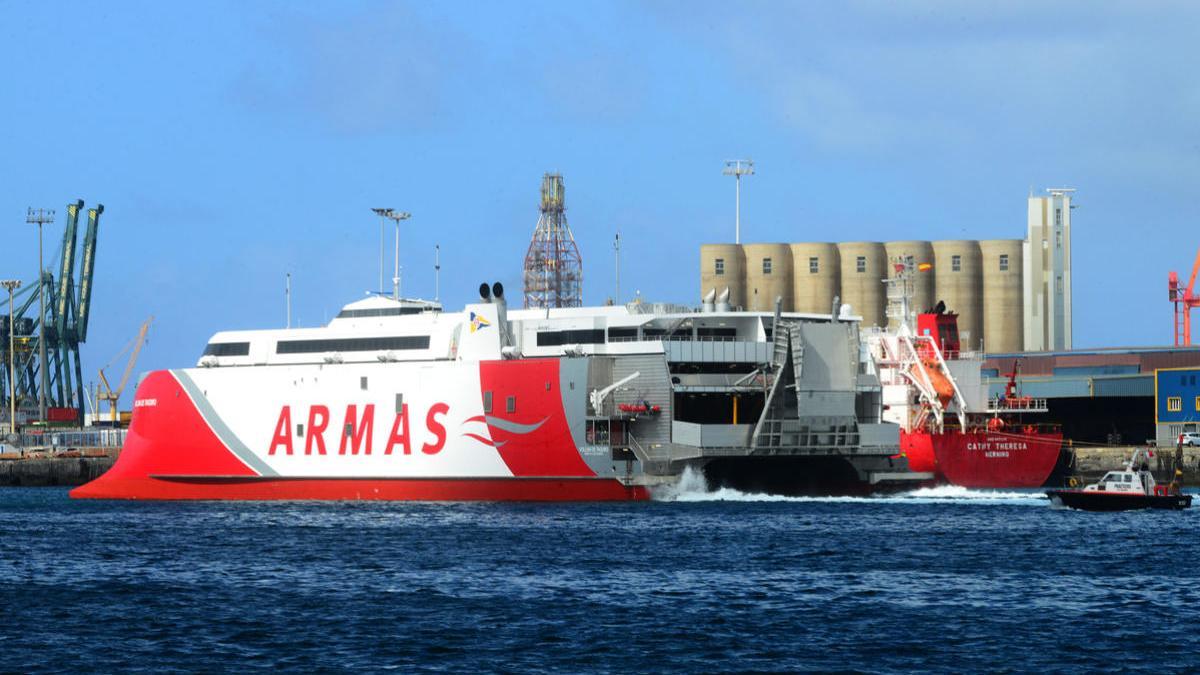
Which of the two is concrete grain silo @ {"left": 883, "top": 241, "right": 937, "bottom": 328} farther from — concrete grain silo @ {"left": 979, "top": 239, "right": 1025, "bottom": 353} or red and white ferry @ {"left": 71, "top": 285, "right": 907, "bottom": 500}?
red and white ferry @ {"left": 71, "top": 285, "right": 907, "bottom": 500}

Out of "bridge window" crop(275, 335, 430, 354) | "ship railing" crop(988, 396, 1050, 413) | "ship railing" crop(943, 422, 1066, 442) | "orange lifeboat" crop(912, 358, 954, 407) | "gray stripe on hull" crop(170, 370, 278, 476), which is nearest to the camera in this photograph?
"bridge window" crop(275, 335, 430, 354)

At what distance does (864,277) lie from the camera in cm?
9894

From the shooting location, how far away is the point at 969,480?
62531 mm

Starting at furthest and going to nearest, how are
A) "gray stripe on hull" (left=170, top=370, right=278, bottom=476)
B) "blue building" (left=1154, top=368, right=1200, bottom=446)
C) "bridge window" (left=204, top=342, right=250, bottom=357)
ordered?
"blue building" (left=1154, top=368, right=1200, bottom=446)
"bridge window" (left=204, top=342, right=250, bottom=357)
"gray stripe on hull" (left=170, top=370, right=278, bottom=476)

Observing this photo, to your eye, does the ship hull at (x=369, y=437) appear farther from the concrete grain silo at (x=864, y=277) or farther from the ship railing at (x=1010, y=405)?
the concrete grain silo at (x=864, y=277)

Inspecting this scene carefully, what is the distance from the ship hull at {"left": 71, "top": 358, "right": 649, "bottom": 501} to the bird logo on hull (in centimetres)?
166

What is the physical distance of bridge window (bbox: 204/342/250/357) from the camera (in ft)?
193

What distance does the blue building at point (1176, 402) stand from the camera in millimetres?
79125

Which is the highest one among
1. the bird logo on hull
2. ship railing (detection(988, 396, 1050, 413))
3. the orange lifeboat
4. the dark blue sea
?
the bird logo on hull

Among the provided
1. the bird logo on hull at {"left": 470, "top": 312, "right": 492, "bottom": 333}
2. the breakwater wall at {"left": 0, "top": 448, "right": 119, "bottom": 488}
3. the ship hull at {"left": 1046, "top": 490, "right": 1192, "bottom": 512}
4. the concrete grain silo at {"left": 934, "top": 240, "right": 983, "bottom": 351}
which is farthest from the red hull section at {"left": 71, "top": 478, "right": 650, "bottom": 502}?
the concrete grain silo at {"left": 934, "top": 240, "right": 983, "bottom": 351}

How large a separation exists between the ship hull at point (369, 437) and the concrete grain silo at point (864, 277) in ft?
158

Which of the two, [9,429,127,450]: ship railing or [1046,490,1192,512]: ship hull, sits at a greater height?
[9,429,127,450]: ship railing

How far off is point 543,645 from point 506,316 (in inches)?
1155

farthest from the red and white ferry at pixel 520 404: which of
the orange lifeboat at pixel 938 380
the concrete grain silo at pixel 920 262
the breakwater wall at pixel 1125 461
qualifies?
the concrete grain silo at pixel 920 262
